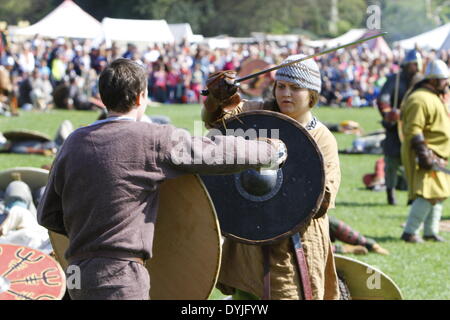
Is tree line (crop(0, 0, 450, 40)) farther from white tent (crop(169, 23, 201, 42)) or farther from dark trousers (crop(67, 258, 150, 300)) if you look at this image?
dark trousers (crop(67, 258, 150, 300))

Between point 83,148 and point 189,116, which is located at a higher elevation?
point 83,148

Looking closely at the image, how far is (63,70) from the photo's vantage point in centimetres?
2134

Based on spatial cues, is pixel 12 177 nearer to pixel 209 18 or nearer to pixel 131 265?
pixel 131 265

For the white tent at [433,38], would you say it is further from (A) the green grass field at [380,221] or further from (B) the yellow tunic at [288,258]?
(B) the yellow tunic at [288,258]

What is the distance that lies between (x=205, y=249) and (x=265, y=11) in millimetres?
54961

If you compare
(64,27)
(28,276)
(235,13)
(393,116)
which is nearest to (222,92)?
(28,276)

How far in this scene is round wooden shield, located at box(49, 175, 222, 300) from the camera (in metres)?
→ 3.16

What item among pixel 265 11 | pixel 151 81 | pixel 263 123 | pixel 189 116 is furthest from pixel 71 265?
pixel 265 11

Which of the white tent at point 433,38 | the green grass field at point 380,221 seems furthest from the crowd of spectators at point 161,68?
the green grass field at point 380,221

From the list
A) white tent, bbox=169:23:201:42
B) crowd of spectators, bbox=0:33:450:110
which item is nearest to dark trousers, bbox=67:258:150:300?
crowd of spectators, bbox=0:33:450:110

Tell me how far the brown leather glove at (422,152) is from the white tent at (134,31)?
813 inches

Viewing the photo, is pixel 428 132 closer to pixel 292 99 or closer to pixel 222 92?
pixel 292 99

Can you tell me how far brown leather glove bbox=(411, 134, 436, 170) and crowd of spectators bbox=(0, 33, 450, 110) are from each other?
11.0m

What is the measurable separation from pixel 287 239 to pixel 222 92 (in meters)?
0.77
